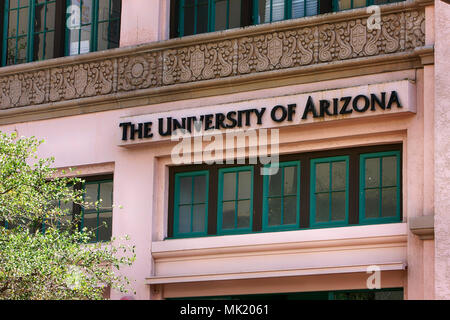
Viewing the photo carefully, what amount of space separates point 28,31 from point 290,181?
751 centimetres

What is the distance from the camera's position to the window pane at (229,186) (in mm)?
19797

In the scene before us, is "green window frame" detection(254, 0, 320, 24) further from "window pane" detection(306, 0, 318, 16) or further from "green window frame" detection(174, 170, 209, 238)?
"green window frame" detection(174, 170, 209, 238)

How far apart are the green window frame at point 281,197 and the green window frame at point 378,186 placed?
1.22 meters

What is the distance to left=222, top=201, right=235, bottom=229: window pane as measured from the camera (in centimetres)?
1969

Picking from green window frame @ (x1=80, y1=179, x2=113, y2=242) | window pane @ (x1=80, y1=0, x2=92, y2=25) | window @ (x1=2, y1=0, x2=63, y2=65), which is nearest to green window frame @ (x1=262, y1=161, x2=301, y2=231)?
green window frame @ (x1=80, y1=179, x2=113, y2=242)

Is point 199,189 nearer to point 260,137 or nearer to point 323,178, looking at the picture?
point 260,137

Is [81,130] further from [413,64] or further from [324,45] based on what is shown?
[413,64]

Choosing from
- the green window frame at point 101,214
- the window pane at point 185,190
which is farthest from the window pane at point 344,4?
the green window frame at point 101,214

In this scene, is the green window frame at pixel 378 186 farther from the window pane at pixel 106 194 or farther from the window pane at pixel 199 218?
the window pane at pixel 106 194

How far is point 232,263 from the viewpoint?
19.3 metres

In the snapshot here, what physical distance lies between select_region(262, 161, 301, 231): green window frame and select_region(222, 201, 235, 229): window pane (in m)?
0.69

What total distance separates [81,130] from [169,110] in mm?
2241

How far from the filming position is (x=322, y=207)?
18.7m

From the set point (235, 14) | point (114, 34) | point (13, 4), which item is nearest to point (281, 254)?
point (235, 14)
